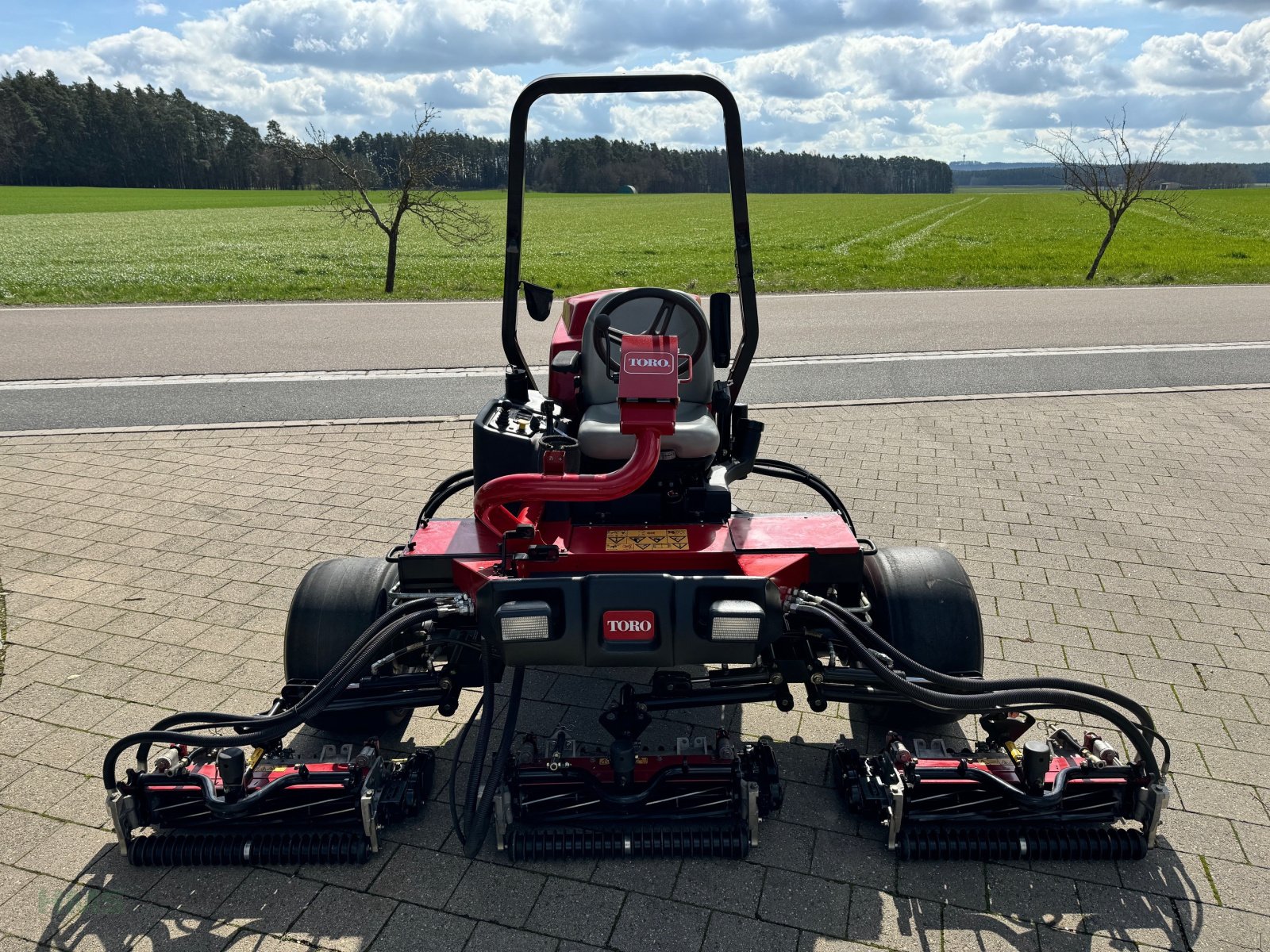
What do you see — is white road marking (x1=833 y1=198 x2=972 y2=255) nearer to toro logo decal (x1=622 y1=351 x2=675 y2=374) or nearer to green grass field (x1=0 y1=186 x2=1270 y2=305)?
green grass field (x1=0 y1=186 x2=1270 y2=305)

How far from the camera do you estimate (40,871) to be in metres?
3.05

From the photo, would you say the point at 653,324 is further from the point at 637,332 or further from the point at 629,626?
the point at 629,626

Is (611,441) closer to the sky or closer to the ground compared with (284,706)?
closer to the sky

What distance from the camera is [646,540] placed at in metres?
3.26

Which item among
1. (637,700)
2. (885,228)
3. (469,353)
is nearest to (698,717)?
(637,700)

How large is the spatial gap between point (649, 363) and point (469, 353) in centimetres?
887

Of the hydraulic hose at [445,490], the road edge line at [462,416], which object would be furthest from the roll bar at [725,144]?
the road edge line at [462,416]

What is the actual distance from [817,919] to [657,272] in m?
19.8

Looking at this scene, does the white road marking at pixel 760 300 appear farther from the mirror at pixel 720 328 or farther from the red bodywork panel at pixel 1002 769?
the red bodywork panel at pixel 1002 769

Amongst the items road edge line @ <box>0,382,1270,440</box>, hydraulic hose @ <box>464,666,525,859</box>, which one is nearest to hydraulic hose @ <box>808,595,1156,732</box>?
hydraulic hose @ <box>464,666,525,859</box>

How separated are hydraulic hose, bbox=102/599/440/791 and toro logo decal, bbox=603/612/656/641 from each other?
0.59 metres

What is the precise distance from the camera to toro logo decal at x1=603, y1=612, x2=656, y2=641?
277 centimetres

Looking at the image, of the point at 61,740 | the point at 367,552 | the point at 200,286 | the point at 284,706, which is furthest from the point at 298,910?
the point at 200,286

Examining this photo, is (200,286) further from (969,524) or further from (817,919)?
(817,919)
